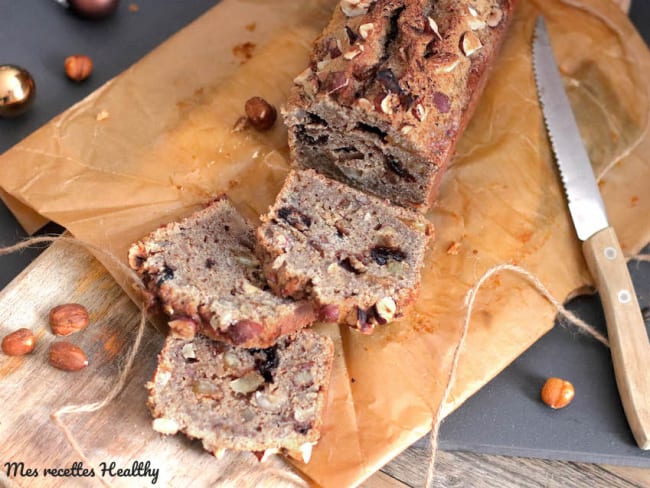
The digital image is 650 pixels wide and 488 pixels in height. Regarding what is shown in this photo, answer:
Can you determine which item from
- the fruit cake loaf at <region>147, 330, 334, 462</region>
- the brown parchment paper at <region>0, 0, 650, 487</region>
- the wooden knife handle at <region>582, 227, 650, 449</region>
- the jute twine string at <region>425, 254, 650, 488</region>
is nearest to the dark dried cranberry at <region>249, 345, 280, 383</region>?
the fruit cake loaf at <region>147, 330, 334, 462</region>

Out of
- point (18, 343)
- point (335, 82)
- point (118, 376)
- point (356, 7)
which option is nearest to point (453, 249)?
point (335, 82)

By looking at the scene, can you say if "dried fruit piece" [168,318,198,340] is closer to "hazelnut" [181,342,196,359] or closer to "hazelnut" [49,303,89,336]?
"hazelnut" [181,342,196,359]

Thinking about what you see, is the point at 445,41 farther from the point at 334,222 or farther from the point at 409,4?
the point at 334,222

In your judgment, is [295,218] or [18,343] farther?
[295,218]

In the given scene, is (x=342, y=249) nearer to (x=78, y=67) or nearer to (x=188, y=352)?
(x=188, y=352)

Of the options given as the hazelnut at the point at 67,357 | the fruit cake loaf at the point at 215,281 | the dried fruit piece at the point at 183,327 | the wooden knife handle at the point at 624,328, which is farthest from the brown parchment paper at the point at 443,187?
the dried fruit piece at the point at 183,327

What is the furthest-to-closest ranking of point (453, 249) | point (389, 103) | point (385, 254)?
1. point (453, 249)
2. point (385, 254)
3. point (389, 103)
